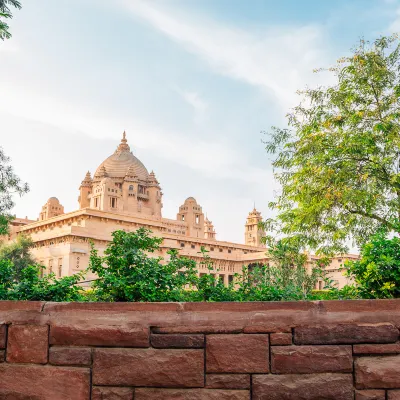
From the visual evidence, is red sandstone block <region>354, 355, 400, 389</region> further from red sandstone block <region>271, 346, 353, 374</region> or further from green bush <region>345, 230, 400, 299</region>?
green bush <region>345, 230, 400, 299</region>

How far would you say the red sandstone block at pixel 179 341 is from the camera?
4.46 metres

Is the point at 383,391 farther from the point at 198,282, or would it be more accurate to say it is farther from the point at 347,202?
the point at 347,202

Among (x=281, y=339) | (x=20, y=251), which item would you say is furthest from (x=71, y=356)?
(x=20, y=251)

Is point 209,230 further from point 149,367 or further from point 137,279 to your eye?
point 149,367

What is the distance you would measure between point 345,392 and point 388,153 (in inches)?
552

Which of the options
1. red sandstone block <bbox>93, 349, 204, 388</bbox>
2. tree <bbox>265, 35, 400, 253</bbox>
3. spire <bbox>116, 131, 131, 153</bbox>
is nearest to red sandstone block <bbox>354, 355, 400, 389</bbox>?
red sandstone block <bbox>93, 349, 204, 388</bbox>

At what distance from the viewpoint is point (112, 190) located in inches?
3049

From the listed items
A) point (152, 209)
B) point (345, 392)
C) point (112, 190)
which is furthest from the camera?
point (152, 209)

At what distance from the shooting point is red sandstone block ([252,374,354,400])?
4.30 metres

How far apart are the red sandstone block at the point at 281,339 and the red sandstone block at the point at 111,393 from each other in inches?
49.2

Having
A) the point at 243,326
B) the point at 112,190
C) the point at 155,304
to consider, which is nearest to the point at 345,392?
the point at 243,326

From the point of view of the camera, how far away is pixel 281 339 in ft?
14.4

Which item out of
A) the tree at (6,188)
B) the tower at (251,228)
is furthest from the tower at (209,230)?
the tree at (6,188)

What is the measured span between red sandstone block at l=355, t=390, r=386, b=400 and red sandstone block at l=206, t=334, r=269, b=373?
75cm
